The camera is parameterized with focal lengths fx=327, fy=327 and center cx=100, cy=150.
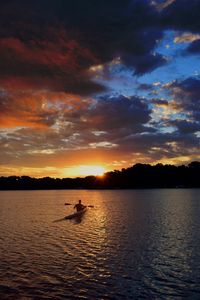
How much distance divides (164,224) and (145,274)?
124 feet

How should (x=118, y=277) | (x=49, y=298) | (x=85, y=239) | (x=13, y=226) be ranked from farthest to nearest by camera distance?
(x=13, y=226) → (x=85, y=239) → (x=118, y=277) → (x=49, y=298)

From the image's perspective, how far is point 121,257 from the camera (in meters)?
36.5

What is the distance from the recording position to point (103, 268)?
31.9 metres

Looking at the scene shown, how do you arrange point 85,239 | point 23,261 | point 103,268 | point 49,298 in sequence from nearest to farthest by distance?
point 49,298 < point 103,268 < point 23,261 < point 85,239

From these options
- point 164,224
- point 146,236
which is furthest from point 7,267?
point 164,224

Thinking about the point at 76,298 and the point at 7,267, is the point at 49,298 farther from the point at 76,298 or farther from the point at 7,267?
the point at 7,267

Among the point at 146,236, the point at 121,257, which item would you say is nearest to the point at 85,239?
the point at 146,236

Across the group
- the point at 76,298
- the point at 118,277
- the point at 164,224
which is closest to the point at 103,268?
the point at 118,277

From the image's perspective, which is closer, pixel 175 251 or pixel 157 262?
pixel 157 262

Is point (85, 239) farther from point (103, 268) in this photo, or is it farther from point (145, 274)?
point (145, 274)

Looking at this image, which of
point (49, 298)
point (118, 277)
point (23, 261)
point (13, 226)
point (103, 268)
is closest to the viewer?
point (49, 298)

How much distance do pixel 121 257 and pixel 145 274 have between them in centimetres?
731

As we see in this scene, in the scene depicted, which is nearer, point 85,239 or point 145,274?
point 145,274

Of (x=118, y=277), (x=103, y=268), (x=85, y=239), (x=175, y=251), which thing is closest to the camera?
(x=118, y=277)
